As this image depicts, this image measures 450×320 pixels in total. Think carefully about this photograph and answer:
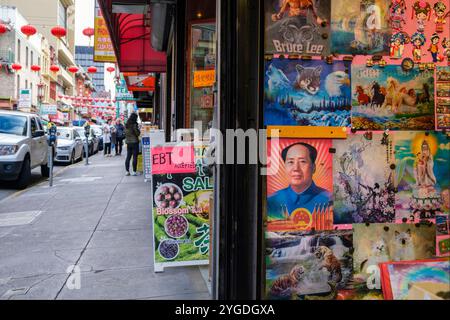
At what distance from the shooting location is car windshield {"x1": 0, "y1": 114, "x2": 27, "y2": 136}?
1102 centimetres

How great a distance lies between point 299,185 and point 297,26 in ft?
3.21

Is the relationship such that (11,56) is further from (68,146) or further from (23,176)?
(23,176)

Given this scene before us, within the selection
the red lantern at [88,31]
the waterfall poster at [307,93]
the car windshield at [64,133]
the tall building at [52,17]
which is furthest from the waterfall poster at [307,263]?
the tall building at [52,17]

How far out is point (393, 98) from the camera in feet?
8.73

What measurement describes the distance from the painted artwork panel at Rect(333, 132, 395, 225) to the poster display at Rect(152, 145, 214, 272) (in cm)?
194

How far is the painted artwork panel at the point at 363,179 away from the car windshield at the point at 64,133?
56.2 ft

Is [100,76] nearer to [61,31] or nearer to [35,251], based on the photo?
[61,31]

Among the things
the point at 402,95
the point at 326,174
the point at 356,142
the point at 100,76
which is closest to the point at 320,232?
the point at 326,174

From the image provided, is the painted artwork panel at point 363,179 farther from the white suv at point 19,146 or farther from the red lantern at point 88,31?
the red lantern at point 88,31

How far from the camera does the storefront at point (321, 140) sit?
2.59 meters

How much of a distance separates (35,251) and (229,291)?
11.3 feet

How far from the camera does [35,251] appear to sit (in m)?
5.15

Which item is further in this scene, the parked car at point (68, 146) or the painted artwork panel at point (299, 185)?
the parked car at point (68, 146)

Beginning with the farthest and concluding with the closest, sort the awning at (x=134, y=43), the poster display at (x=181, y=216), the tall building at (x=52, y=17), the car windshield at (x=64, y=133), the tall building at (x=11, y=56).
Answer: the tall building at (x=52, y=17) → the tall building at (x=11, y=56) → the car windshield at (x=64, y=133) → the awning at (x=134, y=43) → the poster display at (x=181, y=216)
